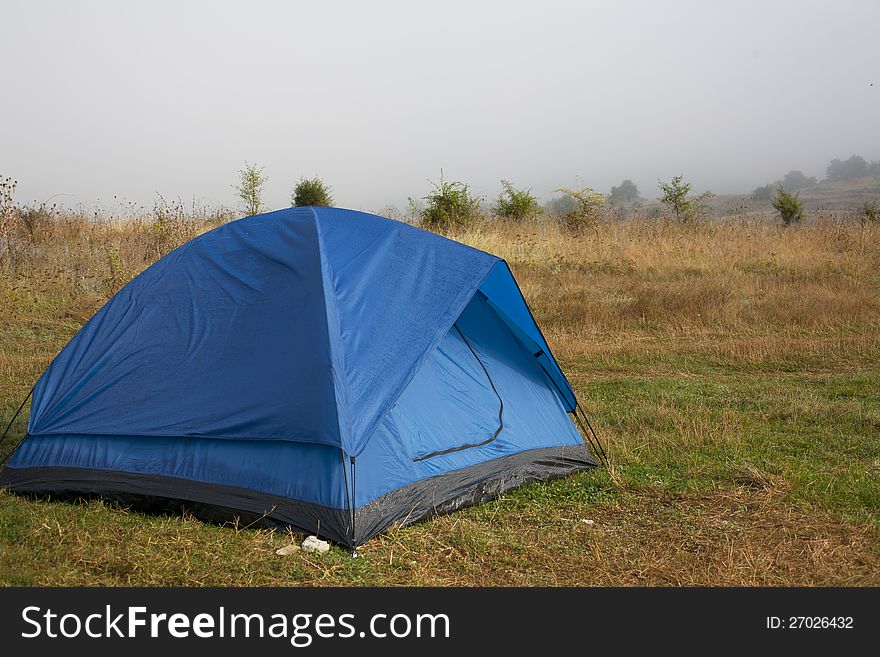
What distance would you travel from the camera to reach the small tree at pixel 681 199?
68.5 ft

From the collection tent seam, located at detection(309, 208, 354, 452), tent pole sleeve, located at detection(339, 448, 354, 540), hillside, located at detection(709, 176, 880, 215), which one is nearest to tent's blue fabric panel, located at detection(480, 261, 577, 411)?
tent seam, located at detection(309, 208, 354, 452)

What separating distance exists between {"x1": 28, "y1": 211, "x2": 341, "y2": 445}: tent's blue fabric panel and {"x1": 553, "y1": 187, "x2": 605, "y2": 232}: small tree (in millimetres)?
14639

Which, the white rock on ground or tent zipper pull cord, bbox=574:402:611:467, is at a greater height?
the white rock on ground

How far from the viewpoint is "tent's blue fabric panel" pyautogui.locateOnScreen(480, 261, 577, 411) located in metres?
5.18

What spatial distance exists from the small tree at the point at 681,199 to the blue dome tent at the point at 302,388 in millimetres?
16625

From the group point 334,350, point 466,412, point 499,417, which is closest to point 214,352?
point 334,350

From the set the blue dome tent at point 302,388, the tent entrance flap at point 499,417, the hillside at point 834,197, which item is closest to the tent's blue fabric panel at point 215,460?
the blue dome tent at point 302,388

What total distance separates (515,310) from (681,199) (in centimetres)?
1756

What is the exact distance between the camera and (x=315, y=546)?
12.8 ft

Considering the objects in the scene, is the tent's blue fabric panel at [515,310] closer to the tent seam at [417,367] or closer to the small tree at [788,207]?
the tent seam at [417,367]

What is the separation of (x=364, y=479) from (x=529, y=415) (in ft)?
4.84

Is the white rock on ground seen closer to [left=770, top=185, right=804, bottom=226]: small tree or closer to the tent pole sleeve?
the tent pole sleeve

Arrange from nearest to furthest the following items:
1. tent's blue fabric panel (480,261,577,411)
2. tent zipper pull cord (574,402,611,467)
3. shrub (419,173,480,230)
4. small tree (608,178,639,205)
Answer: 1. tent's blue fabric panel (480,261,577,411)
2. tent zipper pull cord (574,402,611,467)
3. shrub (419,173,480,230)
4. small tree (608,178,639,205)

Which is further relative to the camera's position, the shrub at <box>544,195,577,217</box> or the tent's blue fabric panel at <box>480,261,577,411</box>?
the shrub at <box>544,195,577,217</box>
